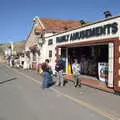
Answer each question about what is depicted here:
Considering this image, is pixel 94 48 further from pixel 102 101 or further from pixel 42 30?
pixel 102 101

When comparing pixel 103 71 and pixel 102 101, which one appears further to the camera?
pixel 103 71

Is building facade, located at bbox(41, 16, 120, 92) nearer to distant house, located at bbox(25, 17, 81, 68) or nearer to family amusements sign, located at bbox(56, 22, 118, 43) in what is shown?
family amusements sign, located at bbox(56, 22, 118, 43)

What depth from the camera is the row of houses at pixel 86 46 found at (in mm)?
18000

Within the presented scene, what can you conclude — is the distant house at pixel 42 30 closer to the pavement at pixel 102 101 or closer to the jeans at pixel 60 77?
the jeans at pixel 60 77

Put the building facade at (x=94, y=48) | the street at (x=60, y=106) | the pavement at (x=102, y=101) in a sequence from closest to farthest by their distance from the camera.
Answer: the street at (x=60, y=106), the pavement at (x=102, y=101), the building facade at (x=94, y=48)

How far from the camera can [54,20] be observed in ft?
141

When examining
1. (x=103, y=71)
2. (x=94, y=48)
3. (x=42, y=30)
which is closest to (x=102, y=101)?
(x=103, y=71)

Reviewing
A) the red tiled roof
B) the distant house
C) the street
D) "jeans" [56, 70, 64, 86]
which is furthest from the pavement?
the red tiled roof

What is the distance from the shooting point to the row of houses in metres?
18.0

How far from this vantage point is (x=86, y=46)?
2756cm

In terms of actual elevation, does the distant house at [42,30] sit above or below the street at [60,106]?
above

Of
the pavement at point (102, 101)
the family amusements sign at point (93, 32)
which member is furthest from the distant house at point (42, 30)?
the pavement at point (102, 101)

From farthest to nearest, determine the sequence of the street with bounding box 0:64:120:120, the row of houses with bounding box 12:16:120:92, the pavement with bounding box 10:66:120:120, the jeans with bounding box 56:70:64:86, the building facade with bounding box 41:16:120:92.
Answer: the jeans with bounding box 56:70:64:86 → the row of houses with bounding box 12:16:120:92 → the building facade with bounding box 41:16:120:92 → the pavement with bounding box 10:66:120:120 → the street with bounding box 0:64:120:120

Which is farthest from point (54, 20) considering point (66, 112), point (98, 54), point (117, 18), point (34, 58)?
point (66, 112)
